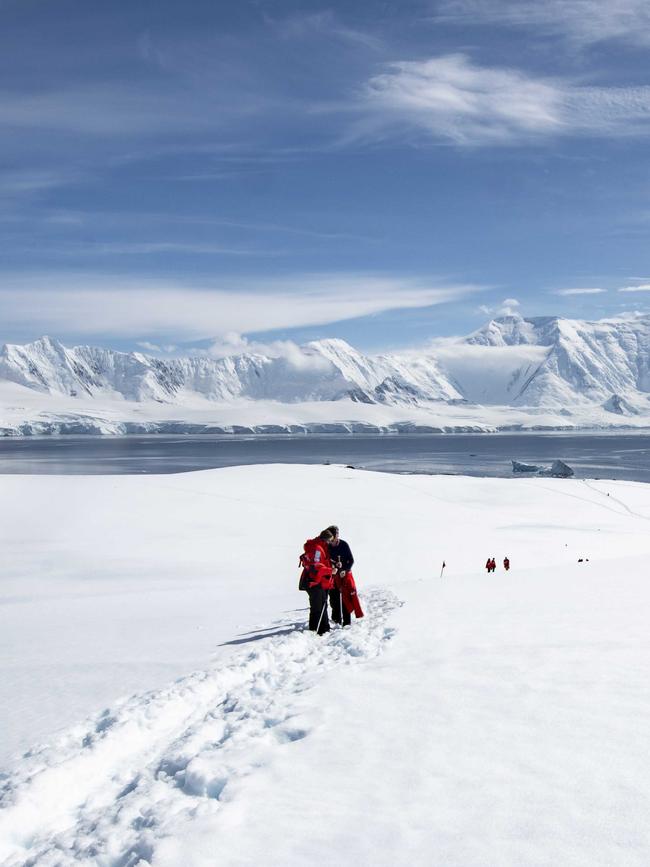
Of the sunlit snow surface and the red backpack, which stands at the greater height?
the red backpack

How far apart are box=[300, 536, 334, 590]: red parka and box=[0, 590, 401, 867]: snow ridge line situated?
1.94 meters

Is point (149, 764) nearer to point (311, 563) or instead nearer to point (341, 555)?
point (311, 563)

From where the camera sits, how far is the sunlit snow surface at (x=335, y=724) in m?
5.08

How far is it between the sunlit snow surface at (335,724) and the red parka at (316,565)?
45.8 inches

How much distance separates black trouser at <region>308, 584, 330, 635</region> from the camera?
1272 centimetres

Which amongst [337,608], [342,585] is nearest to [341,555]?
[342,585]

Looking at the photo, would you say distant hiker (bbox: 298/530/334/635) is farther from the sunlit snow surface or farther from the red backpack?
the sunlit snow surface

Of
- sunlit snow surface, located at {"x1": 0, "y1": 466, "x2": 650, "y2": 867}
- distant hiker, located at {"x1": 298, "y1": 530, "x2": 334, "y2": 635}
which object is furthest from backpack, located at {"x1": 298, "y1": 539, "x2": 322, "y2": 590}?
sunlit snow surface, located at {"x1": 0, "y1": 466, "x2": 650, "y2": 867}

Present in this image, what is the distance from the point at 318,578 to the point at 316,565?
237 mm

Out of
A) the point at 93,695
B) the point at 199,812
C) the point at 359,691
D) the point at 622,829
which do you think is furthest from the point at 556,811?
the point at 93,695

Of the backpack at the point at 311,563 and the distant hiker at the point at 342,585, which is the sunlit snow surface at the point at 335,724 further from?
the backpack at the point at 311,563

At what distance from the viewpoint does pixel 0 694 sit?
10.2 m

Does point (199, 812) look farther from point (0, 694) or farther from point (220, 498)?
point (220, 498)

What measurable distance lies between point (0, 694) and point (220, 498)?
34.4 m
